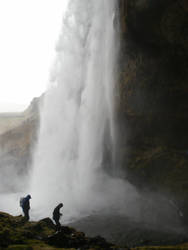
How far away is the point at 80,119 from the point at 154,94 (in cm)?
1145

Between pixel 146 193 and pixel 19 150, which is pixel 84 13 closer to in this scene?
pixel 146 193

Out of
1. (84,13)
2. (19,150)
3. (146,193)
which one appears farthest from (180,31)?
(19,150)

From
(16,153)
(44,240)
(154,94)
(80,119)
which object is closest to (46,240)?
(44,240)

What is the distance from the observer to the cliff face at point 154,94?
68.1 feet

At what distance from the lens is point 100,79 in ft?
97.3

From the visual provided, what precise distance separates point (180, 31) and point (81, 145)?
1786 cm

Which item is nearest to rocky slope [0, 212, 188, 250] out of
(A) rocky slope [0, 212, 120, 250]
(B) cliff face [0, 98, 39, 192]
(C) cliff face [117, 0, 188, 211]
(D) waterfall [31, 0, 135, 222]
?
(A) rocky slope [0, 212, 120, 250]

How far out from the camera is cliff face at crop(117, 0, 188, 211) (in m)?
20.8

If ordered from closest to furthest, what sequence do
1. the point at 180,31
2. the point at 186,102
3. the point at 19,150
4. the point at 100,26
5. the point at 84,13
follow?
the point at 180,31
the point at 186,102
the point at 100,26
the point at 84,13
the point at 19,150

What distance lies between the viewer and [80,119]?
31.9m

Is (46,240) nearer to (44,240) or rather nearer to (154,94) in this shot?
(44,240)

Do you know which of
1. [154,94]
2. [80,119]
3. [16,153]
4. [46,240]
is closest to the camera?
[46,240]

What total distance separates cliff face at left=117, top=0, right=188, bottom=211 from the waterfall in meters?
2.40

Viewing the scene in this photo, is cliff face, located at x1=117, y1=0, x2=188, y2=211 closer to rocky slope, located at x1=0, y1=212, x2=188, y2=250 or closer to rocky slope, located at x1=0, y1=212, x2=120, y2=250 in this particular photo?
Result: rocky slope, located at x1=0, y1=212, x2=188, y2=250
